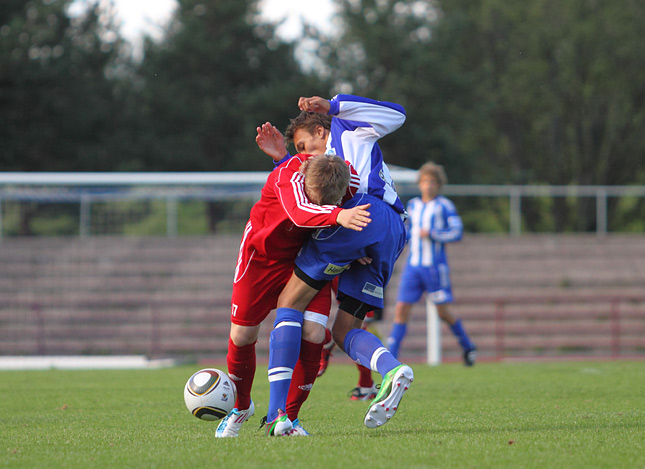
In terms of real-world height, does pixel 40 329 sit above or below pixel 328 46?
below

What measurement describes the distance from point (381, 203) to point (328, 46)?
27.5 metres

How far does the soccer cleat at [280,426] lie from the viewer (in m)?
4.51

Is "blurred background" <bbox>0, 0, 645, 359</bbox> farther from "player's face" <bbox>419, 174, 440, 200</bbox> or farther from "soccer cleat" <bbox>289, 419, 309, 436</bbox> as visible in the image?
"soccer cleat" <bbox>289, 419, 309, 436</bbox>

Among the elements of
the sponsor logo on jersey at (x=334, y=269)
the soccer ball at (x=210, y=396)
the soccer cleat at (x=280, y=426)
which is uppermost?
the sponsor logo on jersey at (x=334, y=269)

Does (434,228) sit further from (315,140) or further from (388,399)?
(388,399)

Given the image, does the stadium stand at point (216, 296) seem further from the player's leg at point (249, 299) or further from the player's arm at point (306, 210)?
the player's arm at point (306, 210)

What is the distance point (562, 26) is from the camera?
32531 millimetres

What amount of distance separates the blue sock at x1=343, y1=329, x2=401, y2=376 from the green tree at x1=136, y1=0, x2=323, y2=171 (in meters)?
23.3

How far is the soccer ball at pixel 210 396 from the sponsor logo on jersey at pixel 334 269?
859 mm

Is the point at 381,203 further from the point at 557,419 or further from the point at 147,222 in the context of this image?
the point at 147,222

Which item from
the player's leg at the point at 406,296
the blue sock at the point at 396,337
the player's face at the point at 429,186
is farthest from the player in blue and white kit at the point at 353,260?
the player's face at the point at 429,186

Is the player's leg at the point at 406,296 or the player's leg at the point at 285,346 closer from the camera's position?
the player's leg at the point at 285,346

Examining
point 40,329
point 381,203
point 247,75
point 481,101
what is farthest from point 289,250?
point 481,101

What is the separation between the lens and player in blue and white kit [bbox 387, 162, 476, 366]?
10.3m
